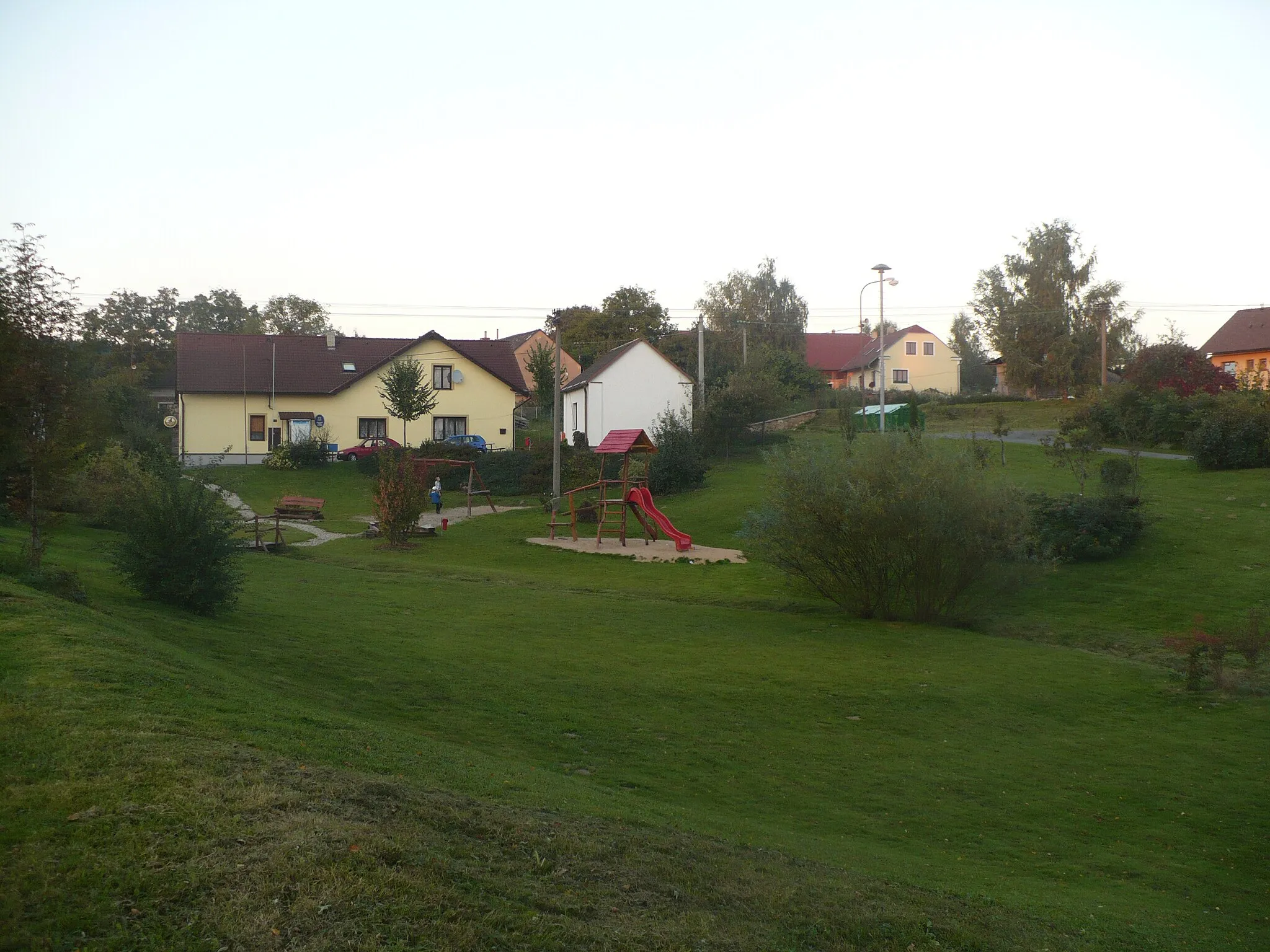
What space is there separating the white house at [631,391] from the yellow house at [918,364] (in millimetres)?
28912

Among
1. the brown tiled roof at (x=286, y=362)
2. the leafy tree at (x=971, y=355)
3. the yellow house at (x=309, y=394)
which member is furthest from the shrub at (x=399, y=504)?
the leafy tree at (x=971, y=355)

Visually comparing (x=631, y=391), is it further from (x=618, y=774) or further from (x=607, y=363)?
(x=618, y=774)

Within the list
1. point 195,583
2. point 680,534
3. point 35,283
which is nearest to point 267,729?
point 195,583

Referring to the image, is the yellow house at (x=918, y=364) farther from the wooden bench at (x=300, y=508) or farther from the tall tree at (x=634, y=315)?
the wooden bench at (x=300, y=508)

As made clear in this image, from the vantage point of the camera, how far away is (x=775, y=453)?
901 inches

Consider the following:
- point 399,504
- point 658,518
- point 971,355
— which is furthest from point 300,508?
point 971,355

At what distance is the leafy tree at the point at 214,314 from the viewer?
125 metres

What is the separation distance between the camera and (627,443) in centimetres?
3484

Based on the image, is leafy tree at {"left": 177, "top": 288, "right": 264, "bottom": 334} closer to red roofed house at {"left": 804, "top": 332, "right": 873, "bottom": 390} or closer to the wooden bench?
red roofed house at {"left": 804, "top": 332, "right": 873, "bottom": 390}

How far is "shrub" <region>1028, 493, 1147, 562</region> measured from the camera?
25.4 metres

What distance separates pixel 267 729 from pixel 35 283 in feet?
36.4

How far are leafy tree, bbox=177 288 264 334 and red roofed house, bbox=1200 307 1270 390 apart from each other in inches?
3993

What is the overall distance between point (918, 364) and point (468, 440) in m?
41.0

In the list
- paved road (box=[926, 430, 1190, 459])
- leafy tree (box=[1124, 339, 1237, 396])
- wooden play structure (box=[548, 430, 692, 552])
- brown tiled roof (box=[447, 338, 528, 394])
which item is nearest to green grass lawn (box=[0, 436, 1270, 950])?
wooden play structure (box=[548, 430, 692, 552])
